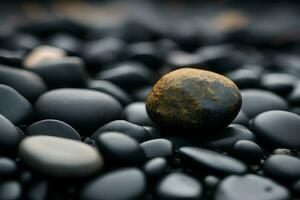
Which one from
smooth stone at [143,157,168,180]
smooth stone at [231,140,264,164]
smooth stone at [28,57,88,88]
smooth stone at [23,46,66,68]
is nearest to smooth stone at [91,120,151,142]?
smooth stone at [143,157,168,180]

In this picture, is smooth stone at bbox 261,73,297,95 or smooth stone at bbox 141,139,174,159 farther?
smooth stone at bbox 261,73,297,95

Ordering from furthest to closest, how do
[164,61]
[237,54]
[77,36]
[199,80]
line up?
[77,36], [237,54], [164,61], [199,80]

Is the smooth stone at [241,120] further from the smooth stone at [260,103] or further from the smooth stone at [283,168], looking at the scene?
the smooth stone at [283,168]

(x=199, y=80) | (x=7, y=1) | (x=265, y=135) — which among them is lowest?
(x=7, y=1)

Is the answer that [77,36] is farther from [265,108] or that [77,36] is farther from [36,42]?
[265,108]

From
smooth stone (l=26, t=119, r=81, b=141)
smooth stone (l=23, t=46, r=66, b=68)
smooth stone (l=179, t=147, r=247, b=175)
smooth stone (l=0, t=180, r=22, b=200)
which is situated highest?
smooth stone (l=179, t=147, r=247, b=175)

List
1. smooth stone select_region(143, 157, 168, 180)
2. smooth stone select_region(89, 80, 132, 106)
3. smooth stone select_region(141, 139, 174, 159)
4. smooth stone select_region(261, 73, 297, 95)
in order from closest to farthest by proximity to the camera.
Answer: smooth stone select_region(143, 157, 168, 180) < smooth stone select_region(141, 139, 174, 159) < smooth stone select_region(89, 80, 132, 106) < smooth stone select_region(261, 73, 297, 95)

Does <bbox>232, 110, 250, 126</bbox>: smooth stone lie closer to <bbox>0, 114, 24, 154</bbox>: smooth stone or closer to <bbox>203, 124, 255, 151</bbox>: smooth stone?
<bbox>203, 124, 255, 151</bbox>: smooth stone

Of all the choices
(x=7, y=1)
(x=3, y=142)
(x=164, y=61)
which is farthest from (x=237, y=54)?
(x=7, y=1)
